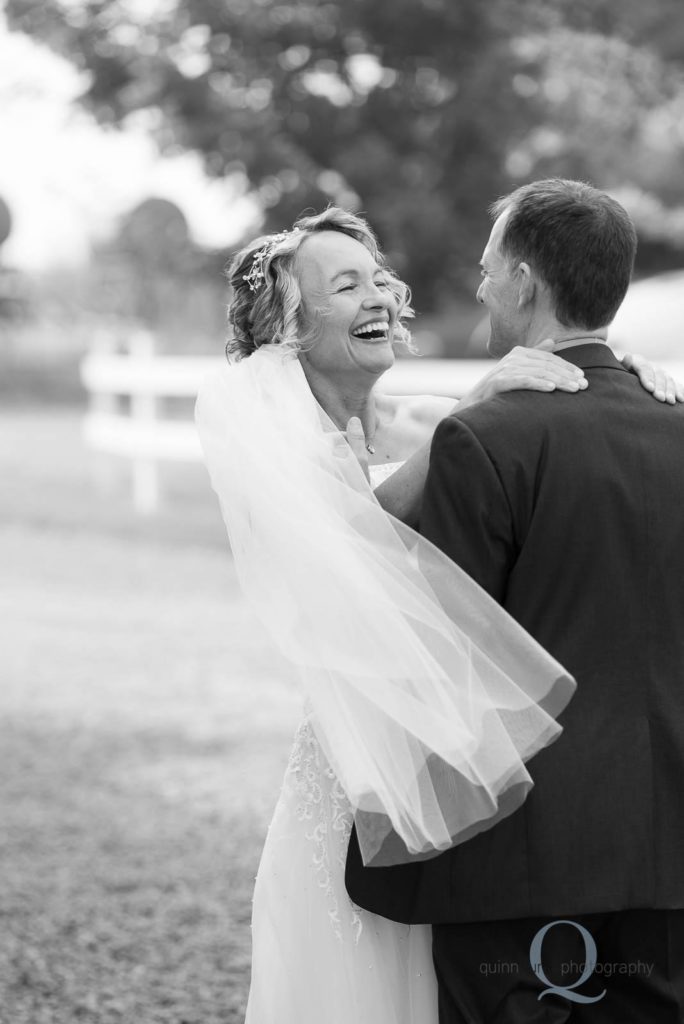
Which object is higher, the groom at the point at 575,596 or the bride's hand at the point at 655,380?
the bride's hand at the point at 655,380

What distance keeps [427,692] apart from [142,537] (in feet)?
35.8

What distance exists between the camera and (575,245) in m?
2.55

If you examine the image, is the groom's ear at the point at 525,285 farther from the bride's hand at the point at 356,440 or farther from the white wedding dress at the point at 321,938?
the white wedding dress at the point at 321,938

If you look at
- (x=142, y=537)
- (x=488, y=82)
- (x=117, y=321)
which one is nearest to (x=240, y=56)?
(x=488, y=82)

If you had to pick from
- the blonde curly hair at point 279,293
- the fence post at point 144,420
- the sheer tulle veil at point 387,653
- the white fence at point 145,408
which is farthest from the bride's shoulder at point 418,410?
the fence post at point 144,420

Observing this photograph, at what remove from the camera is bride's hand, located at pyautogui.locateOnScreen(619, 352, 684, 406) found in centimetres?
267

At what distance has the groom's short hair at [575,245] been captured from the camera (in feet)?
8.36

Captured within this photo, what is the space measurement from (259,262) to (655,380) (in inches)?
45.8

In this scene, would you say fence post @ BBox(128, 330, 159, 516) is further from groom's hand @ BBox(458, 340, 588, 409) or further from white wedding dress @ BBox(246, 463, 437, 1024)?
groom's hand @ BBox(458, 340, 588, 409)

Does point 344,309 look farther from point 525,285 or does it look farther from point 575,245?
point 575,245

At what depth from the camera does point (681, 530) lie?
2605mm

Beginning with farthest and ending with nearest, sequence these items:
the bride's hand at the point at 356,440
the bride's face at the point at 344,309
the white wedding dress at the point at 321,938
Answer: the bride's face at the point at 344,309
the bride's hand at the point at 356,440
the white wedding dress at the point at 321,938

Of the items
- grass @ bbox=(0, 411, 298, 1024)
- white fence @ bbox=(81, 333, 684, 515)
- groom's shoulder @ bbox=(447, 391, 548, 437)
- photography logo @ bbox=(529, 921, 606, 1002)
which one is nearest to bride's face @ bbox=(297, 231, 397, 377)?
groom's shoulder @ bbox=(447, 391, 548, 437)

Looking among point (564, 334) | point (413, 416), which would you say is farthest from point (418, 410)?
point (564, 334)
